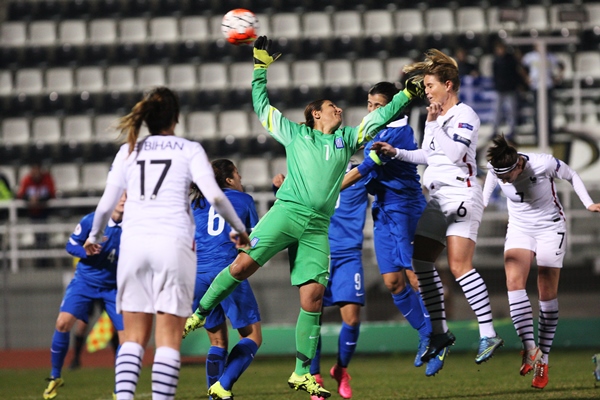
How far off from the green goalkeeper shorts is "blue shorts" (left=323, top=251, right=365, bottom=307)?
1736 millimetres

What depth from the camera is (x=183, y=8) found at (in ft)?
69.8

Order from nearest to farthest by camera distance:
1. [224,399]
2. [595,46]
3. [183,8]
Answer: [224,399]
[595,46]
[183,8]

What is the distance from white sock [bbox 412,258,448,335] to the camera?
795 cm

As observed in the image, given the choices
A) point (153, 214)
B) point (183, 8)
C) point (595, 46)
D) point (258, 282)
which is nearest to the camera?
point (153, 214)

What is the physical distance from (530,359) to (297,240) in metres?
2.43

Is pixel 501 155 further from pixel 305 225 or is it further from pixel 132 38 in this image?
pixel 132 38

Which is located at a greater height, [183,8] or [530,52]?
[183,8]

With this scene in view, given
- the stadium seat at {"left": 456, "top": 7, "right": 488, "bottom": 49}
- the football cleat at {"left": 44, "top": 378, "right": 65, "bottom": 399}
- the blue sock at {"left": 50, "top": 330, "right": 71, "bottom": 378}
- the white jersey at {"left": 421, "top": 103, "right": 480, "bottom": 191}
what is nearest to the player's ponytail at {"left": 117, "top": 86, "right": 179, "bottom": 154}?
the white jersey at {"left": 421, "top": 103, "right": 480, "bottom": 191}

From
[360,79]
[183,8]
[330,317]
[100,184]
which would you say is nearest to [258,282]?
[330,317]

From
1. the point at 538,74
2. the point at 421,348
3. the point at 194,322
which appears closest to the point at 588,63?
the point at 538,74

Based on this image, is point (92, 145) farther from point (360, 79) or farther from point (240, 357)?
point (240, 357)

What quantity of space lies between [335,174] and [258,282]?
24.8ft

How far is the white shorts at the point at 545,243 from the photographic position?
825cm

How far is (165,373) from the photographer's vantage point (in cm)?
552
